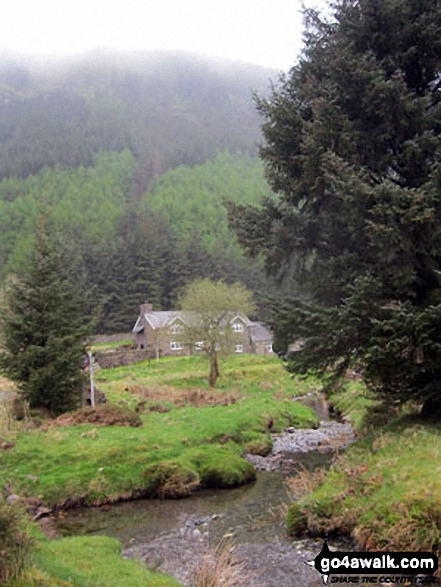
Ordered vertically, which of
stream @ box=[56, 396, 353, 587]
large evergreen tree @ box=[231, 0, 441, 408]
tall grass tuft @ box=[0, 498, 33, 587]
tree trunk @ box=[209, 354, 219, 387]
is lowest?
tree trunk @ box=[209, 354, 219, 387]

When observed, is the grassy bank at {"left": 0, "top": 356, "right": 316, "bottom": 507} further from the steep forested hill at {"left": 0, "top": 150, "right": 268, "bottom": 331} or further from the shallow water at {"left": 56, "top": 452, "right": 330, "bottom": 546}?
the steep forested hill at {"left": 0, "top": 150, "right": 268, "bottom": 331}

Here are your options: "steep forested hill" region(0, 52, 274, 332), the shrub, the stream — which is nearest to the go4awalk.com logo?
the stream

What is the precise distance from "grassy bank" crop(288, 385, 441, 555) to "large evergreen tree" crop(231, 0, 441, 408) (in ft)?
5.81

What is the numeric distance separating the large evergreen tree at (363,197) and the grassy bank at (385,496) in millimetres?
1770

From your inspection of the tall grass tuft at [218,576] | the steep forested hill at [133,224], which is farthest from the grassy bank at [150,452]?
the steep forested hill at [133,224]

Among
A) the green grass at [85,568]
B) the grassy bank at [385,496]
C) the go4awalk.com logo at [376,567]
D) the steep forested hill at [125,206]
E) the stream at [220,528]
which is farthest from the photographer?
the steep forested hill at [125,206]

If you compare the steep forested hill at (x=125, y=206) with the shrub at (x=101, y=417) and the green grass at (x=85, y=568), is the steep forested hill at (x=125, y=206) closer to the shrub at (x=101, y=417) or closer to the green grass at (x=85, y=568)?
the shrub at (x=101, y=417)

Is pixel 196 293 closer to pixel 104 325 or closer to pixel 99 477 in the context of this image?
pixel 99 477

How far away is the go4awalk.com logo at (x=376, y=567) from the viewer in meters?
8.62

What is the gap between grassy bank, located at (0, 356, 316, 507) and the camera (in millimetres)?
16547

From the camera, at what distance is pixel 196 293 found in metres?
49.3

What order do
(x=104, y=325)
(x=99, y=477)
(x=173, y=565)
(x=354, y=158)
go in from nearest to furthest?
(x=173, y=565), (x=354, y=158), (x=99, y=477), (x=104, y=325)

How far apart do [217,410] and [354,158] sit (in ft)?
62.7

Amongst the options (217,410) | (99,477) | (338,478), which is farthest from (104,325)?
(338,478)
